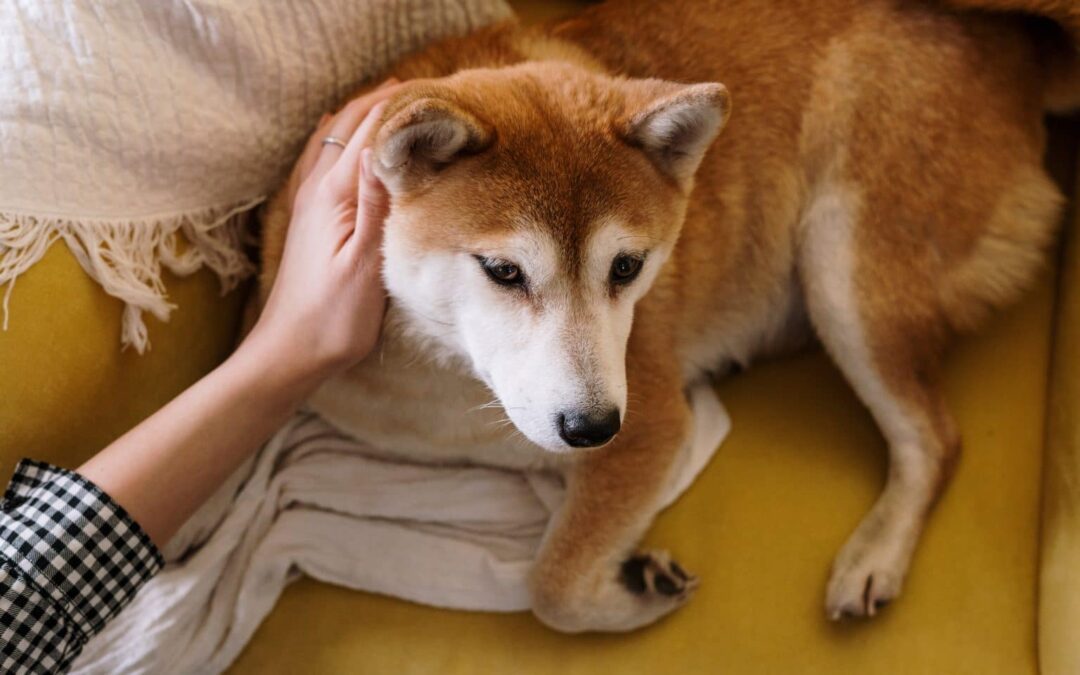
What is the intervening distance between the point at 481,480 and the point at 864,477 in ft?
1.98

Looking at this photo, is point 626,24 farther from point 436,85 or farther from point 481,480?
point 481,480

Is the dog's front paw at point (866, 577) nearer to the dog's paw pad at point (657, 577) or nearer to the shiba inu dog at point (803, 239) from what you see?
the shiba inu dog at point (803, 239)

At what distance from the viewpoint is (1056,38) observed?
1.48m

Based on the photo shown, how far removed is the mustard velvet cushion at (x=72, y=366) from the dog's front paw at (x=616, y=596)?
61 cm

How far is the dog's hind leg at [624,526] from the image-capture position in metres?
1.32

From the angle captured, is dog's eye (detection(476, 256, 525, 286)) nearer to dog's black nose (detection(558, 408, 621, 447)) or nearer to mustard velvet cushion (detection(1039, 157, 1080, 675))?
dog's black nose (detection(558, 408, 621, 447))

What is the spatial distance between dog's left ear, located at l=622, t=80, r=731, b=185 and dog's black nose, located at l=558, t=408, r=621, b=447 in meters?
0.31

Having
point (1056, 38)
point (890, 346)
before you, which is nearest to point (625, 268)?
point (890, 346)

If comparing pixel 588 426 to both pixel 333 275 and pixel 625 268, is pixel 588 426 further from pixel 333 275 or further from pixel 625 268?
pixel 333 275

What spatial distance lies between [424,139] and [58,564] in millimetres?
621

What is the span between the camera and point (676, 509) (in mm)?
1450

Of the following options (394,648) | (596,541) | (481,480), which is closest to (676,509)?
(596,541)

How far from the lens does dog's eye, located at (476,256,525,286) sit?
3.35 feet

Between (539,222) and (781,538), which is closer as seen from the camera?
(539,222)
